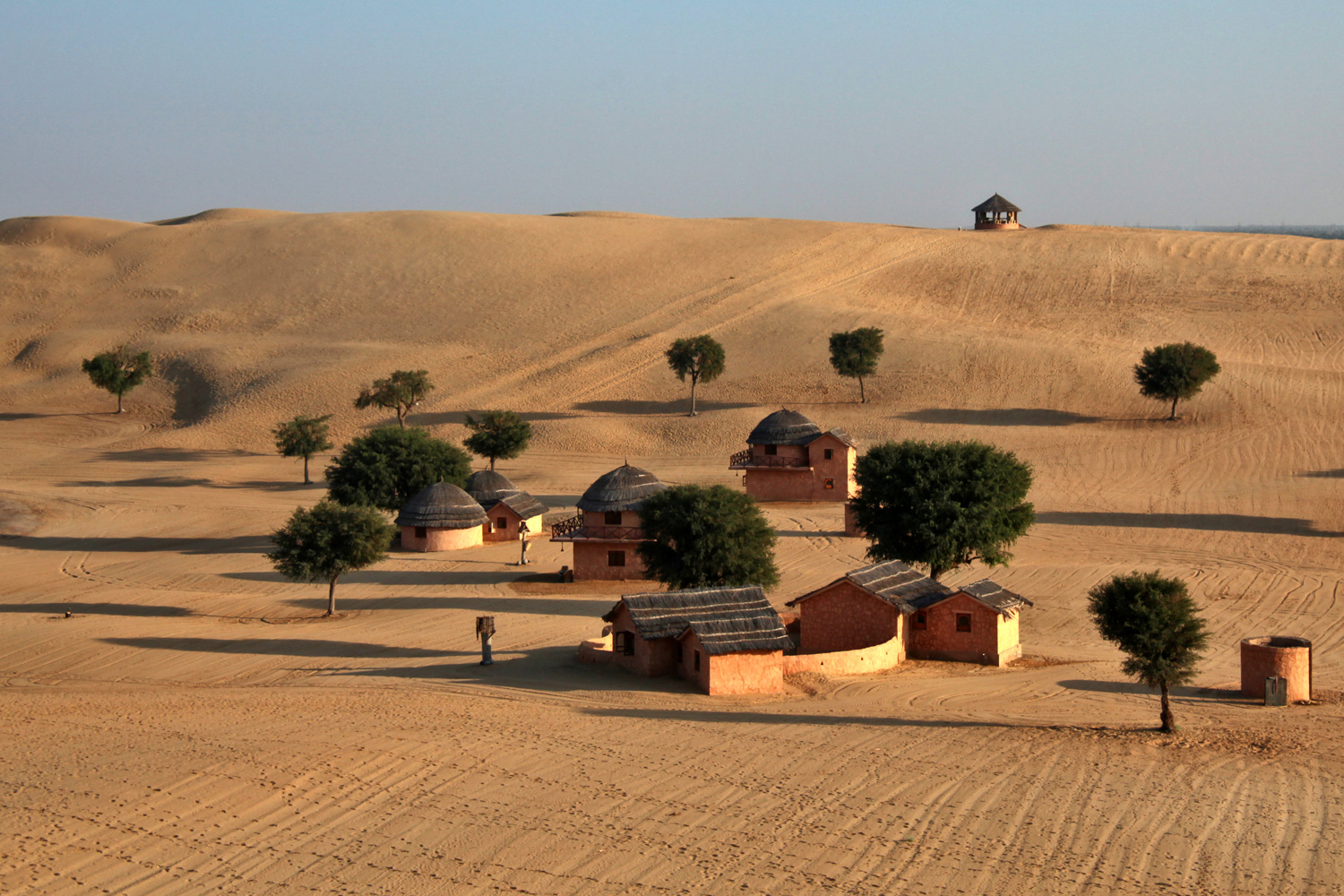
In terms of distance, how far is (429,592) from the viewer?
37.4 meters

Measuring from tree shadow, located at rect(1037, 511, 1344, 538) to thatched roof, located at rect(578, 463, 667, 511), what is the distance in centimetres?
1514

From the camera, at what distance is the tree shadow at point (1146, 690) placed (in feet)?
83.8

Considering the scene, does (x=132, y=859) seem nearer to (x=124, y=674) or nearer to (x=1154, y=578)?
(x=124, y=674)

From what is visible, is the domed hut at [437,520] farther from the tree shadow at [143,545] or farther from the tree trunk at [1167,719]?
the tree trunk at [1167,719]

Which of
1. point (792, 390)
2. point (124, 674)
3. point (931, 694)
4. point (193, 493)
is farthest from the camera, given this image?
point (792, 390)

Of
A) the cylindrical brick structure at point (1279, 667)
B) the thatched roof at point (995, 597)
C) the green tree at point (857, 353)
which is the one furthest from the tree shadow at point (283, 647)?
the green tree at point (857, 353)

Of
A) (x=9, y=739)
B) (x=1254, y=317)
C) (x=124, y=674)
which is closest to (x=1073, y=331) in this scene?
(x=1254, y=317)

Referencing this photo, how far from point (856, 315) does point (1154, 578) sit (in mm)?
59828

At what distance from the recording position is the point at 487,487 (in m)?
47.8

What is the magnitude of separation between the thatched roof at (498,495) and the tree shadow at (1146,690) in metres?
23.9

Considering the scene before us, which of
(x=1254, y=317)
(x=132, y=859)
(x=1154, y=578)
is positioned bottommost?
(x=132, y=859)

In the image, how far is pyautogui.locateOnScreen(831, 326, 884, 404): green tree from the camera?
6900cm

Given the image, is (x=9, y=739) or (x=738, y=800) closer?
(x=738, y=800)

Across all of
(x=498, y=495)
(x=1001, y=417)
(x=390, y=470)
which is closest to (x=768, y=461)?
(x=498, y=495)
